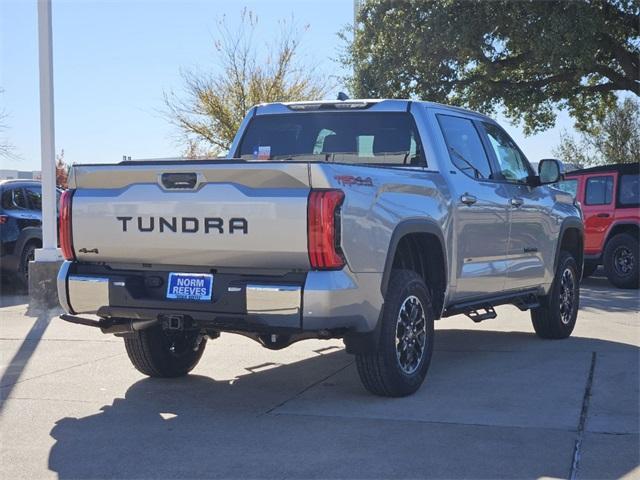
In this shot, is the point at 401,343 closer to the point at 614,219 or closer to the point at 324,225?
the point at 324,225

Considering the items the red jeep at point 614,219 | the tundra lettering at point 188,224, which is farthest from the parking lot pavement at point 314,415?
the red jeep at point 614,219

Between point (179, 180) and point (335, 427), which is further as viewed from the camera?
point (179, 180)

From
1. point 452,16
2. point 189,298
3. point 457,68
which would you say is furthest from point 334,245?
point 457,68

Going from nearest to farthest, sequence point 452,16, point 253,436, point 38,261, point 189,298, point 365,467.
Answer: point 365,467 < point 253,436 < point 189,298 < point 38,261 < point 452,16

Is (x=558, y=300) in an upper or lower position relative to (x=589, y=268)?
upper

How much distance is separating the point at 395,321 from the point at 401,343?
Answer: 0.87 feet

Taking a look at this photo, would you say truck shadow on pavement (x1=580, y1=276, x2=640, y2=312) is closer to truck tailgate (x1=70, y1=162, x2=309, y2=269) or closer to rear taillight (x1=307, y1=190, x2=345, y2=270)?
rear taillight (x1=307, y1=190, x2=345, y2=270)

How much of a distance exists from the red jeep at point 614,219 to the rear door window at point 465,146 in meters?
7.54

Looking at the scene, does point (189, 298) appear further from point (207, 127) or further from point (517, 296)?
point (207, 127)

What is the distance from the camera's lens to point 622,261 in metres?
14.6

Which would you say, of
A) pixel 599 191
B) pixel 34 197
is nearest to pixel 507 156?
pixel 599 191

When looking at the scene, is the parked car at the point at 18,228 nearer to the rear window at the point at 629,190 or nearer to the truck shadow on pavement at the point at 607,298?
the truck shadow on pavement at the point at 607,298

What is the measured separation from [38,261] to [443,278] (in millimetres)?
5859

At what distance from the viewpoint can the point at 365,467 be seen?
4.55 meters
